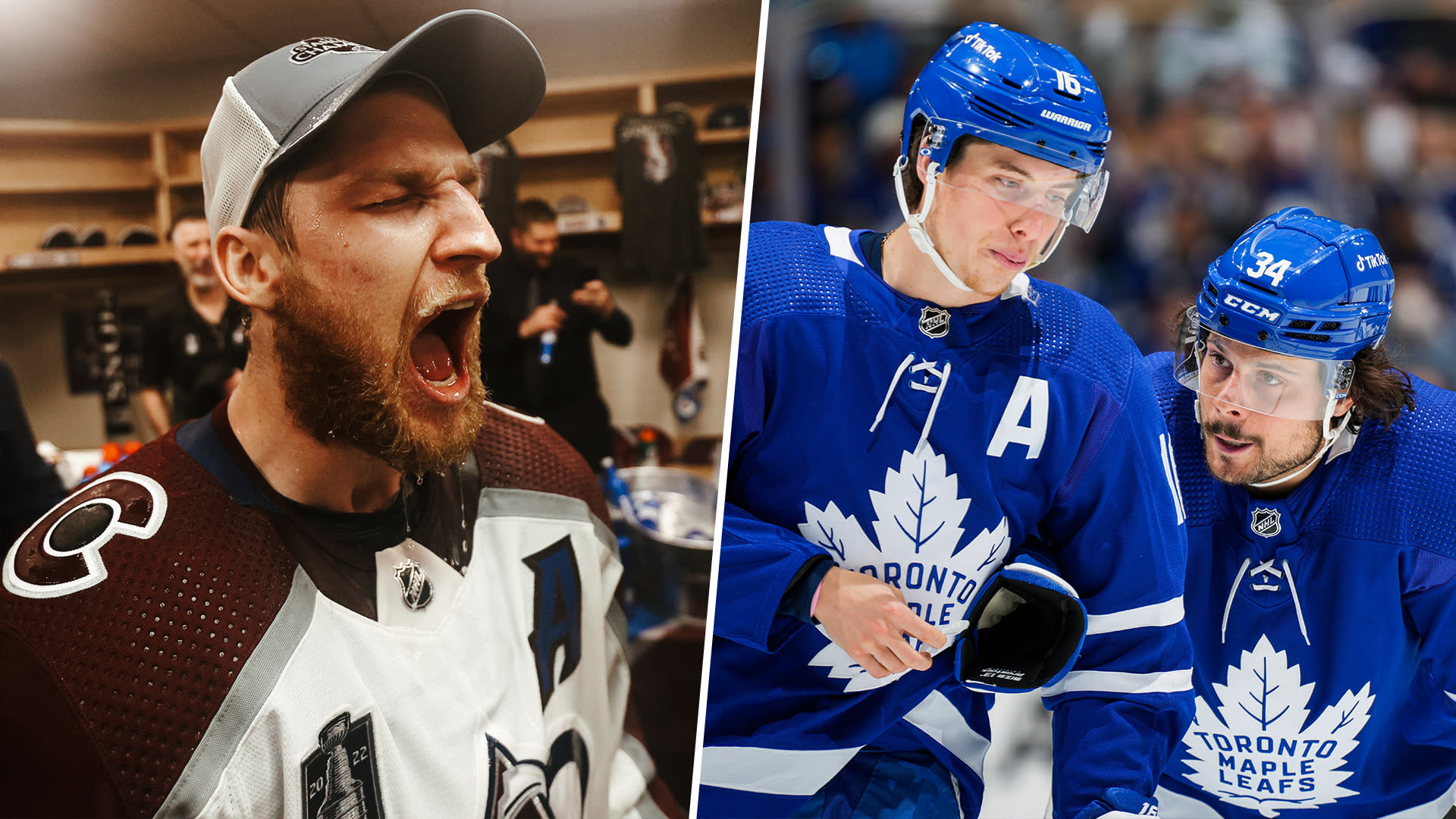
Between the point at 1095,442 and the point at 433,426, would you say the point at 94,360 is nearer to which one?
the point at 433,426

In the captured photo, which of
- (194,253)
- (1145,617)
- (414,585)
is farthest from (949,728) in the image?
(194,253)

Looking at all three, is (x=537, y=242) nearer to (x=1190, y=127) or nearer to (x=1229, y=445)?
(x=1229, y=445)

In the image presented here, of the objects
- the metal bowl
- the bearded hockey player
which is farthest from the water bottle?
the bearded hockey player

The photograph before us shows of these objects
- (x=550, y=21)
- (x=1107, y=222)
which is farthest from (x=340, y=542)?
(x=1107, y=222)

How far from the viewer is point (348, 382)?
1019 mm

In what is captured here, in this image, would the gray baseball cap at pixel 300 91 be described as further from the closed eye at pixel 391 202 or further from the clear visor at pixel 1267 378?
the clear visor at pixel 1267 378

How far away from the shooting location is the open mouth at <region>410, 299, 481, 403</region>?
107 centimetres

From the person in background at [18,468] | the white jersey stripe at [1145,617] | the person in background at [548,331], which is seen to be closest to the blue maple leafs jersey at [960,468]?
the white jersey stripe at [1145,617]

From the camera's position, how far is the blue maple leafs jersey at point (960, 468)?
1354mm

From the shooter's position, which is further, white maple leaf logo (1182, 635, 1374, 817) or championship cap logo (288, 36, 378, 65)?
white maple leaf logo (1182, 635, 1374, 817)

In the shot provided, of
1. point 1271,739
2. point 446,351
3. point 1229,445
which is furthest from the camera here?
point 1271,739

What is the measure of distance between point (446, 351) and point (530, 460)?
0.62 ft

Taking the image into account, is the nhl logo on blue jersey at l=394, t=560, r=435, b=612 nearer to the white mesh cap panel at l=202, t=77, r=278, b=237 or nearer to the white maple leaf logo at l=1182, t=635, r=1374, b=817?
the white mesh cap panel at l=202, t=77, r=278, b=237

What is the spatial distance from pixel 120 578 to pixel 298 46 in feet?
1.86
